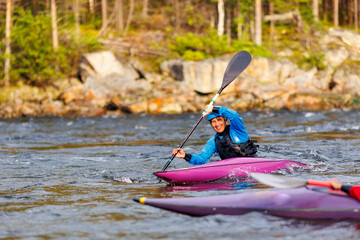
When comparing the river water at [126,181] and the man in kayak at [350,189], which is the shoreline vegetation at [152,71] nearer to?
the river water at [126,181]

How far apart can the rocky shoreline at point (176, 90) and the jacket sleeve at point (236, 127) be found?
45.5ft

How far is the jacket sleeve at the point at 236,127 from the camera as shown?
18.8ft

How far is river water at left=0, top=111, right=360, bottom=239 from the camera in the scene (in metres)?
3.48

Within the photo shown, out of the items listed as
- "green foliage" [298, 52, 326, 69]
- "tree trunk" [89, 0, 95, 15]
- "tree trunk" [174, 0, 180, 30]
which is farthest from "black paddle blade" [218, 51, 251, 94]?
"tree trunk" [89, 0, 95, 15]

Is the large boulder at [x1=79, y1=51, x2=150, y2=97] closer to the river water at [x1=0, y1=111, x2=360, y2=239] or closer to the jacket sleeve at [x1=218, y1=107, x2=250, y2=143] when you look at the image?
the river water at [x1=0, y1=111, x2=360, y2=239]

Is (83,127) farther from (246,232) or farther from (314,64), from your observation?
(314,64)

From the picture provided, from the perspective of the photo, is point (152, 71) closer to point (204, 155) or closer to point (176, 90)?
point (176, 90)

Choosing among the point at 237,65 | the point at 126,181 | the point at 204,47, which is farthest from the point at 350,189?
the point at 204,47

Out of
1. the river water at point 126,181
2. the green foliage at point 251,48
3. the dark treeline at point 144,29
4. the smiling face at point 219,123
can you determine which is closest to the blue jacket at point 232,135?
the smiling face at point 219,123

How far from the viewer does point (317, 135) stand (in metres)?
10.7

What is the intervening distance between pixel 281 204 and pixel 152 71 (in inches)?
759

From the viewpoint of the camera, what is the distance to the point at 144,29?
28.9 metres

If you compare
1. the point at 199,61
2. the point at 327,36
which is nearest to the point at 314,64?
the point at 327,36

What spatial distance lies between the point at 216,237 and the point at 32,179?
3.54 metres
